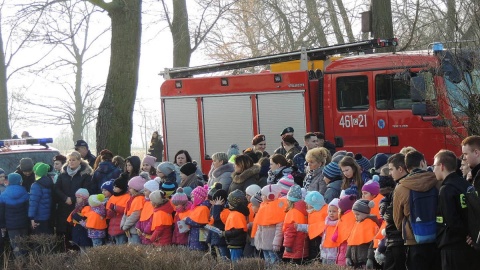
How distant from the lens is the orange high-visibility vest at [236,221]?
11133 mm

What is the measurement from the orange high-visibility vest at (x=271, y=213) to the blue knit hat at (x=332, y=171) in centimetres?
63

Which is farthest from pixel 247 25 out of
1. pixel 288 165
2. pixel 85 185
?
pixel 288 165

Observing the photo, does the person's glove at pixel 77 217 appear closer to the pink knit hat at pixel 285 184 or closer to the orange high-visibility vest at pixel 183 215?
the orange high-visibility vest at pixel 183 215

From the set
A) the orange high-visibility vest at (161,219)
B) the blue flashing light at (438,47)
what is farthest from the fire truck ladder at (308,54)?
the orange high-visibility vest at (161,219)

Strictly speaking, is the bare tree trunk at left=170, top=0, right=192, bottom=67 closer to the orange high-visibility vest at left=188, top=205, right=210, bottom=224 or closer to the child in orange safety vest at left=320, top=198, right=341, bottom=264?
the orange high-visibility vest at left=188, top=205, right=210, bottom=224

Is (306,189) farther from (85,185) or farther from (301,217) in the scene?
(85,185)

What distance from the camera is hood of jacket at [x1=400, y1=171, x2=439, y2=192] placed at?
8.31 meters

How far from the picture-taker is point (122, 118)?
18453 millimetres

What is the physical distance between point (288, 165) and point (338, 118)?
14.5ft

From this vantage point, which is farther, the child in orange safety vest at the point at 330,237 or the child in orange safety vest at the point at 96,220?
the child in orange safety vest at the point at 96,220

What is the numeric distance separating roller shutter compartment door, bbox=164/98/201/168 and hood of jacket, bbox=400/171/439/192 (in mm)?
10365

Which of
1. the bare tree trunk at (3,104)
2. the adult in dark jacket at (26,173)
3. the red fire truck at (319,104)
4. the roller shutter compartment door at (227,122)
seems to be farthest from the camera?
the bare tree trunk at (3,104)

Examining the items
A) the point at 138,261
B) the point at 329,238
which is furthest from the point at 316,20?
A: the point at 138,261

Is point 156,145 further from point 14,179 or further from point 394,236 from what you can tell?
point 394,236
